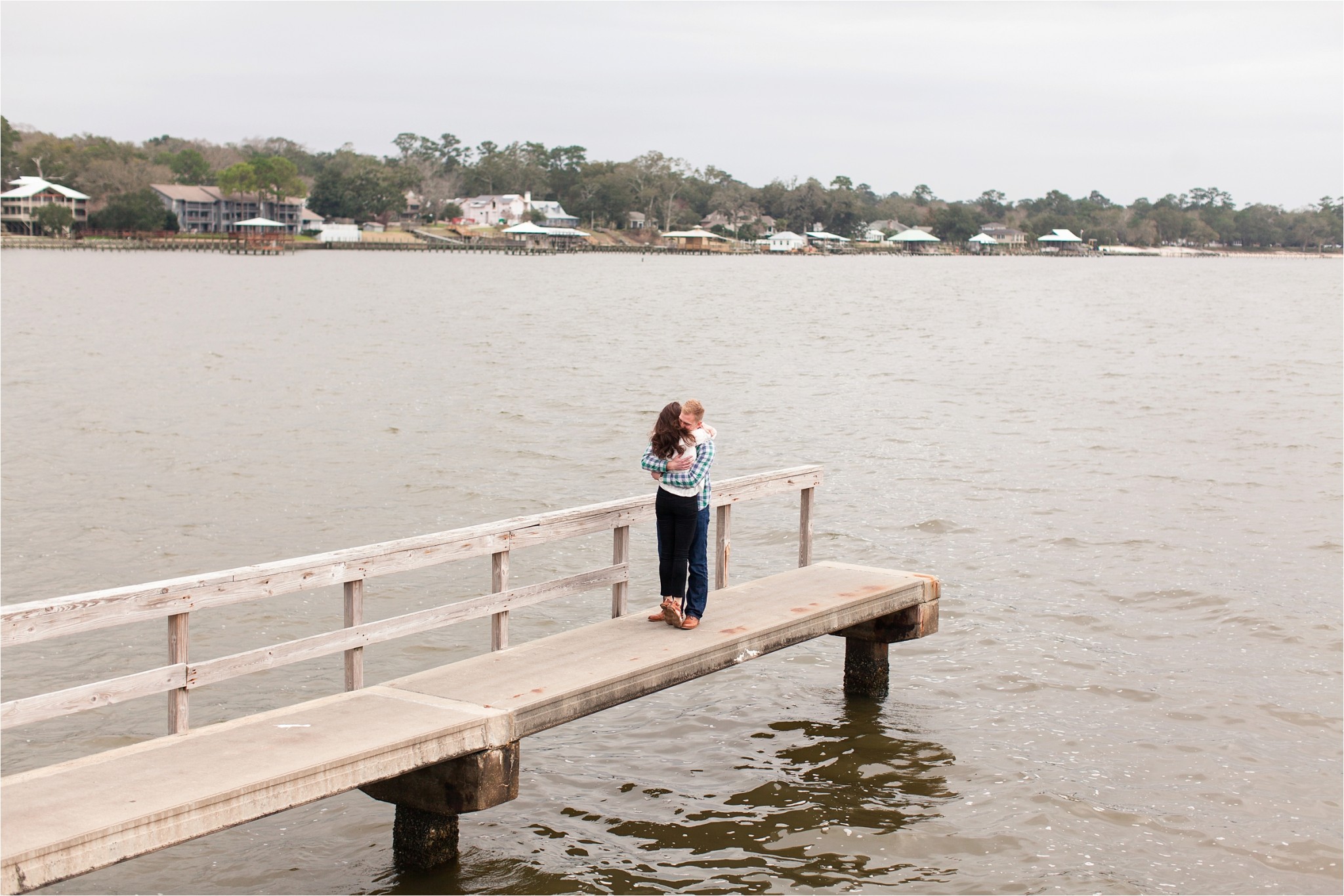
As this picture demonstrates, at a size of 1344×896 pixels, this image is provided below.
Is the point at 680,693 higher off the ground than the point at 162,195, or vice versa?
the point at 162,195

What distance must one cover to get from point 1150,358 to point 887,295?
49.1m

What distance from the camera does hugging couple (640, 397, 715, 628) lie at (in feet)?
29.1

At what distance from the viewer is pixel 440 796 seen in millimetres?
7527

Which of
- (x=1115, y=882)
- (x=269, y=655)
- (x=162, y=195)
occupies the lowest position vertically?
(x=1115, y=882)

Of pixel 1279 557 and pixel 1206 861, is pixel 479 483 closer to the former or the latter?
pixel 1279 557

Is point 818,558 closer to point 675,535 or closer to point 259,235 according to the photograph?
point 675,535

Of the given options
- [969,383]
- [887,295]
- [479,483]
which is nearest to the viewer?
[479,483]

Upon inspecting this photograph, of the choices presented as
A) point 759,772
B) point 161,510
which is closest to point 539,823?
point 759,772

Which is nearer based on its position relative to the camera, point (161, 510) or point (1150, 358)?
point (161, 510)

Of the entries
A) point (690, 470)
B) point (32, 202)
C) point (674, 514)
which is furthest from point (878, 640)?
point (32, 202)

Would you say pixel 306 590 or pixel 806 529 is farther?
pixel 806 529

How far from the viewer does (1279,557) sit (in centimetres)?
1742

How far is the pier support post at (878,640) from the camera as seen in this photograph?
11.1m

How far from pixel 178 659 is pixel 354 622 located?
1186 millimetres
